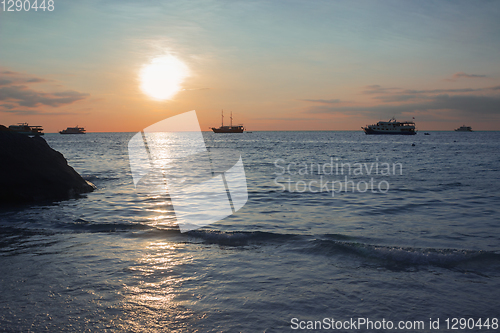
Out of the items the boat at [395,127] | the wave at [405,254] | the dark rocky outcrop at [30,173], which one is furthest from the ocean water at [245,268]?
the boat at [395,127]

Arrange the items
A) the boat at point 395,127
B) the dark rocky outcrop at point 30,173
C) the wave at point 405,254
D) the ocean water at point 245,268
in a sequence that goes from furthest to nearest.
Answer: the boat at point 395,127
the dark rocky outcrop at point 30,173
the wave at point 405,254
the ocean water at point 245,268

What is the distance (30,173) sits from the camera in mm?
11312

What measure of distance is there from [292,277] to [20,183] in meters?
10.5

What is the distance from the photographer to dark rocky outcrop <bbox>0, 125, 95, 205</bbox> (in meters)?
10.9

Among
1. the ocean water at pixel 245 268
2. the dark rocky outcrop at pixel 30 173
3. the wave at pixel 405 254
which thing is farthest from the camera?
the dark rocky outcrop at pixel 30 173

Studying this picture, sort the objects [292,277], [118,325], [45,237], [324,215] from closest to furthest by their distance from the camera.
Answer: [118,325] < [292,277] < [45,237] < [324,215]

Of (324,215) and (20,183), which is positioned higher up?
(20,183)

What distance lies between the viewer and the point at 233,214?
1002 centimetres

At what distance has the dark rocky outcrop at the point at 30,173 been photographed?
10867 millimetres

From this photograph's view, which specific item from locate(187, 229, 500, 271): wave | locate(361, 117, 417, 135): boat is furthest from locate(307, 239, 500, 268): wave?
locate(361, 117, 417, 135): boat

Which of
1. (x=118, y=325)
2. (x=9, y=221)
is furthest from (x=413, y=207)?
(x=9, y=221)

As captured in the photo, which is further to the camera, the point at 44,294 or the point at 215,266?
the point at 215,266

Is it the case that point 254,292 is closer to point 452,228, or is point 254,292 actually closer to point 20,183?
point 452,228

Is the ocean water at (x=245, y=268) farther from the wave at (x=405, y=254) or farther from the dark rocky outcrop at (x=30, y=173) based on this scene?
the dark rocky outcrop at (x=30, y=173)
